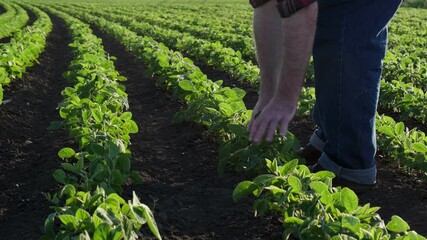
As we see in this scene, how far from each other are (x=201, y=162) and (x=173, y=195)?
835mm

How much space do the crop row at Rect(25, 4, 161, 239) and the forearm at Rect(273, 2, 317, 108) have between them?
0.84m

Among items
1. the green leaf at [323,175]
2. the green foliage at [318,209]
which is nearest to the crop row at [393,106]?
the green leaf at [323,175]

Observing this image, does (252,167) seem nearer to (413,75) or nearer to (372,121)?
(372,121)

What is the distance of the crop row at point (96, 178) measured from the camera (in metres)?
2.41

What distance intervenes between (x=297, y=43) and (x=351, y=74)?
1018mm

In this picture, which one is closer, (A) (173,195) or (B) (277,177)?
(B) (277,177)

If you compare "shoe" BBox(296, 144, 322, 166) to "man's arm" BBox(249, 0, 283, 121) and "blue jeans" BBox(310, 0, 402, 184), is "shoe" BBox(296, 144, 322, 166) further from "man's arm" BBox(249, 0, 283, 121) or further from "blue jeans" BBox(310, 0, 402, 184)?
"man's arm" BBox(249, 0, 283, 121)

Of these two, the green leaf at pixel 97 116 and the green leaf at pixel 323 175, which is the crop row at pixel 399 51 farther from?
the green leaf at pixel 97 116

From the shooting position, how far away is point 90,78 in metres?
6.24

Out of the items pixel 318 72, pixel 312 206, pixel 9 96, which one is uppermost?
pixel 318 72

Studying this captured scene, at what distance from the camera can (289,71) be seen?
264 centimetres

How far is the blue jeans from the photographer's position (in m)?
3.39

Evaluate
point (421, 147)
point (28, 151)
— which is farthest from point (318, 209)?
point (28, 151)

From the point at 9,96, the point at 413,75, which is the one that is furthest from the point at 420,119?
the point at 9,96
